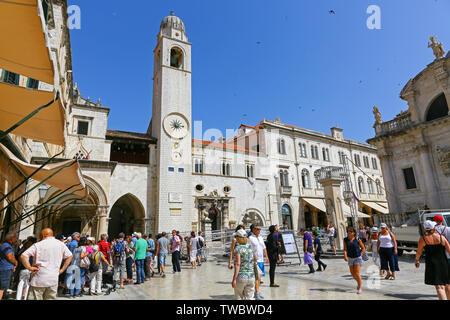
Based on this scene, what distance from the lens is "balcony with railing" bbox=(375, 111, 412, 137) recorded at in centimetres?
1970

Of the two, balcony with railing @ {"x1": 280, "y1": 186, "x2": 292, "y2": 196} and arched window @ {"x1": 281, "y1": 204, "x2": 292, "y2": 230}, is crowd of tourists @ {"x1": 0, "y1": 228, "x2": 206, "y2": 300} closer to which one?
arched window @ {"x1": 281, "y1": 204, "x2": 292, "y2": 230}

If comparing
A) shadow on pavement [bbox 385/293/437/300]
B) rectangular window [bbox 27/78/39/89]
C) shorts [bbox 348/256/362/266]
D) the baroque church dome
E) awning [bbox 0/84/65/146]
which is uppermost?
the baroque church dome

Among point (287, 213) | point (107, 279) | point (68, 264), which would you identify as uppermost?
point (287, 213)

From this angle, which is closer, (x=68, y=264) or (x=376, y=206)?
(x=68, y=264)

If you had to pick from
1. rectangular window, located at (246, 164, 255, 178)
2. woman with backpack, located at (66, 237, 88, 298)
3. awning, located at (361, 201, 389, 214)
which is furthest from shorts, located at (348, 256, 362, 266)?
awning, located at (361, 201, 389, 214)

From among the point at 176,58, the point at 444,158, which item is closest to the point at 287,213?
the point at 444,158

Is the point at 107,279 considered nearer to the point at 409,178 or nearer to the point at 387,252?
the point at 387,252

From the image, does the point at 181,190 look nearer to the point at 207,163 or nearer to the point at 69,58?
the point at 207,163

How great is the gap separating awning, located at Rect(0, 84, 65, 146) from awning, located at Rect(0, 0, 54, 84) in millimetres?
572

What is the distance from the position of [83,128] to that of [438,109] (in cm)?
2663

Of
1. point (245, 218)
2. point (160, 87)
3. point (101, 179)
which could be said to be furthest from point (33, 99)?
point (245, 218)

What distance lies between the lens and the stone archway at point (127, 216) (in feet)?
70.0

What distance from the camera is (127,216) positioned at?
2448 cm
